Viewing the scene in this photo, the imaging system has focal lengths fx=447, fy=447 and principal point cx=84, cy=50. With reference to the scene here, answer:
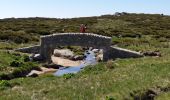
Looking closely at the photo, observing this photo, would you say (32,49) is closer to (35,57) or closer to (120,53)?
(35,57)

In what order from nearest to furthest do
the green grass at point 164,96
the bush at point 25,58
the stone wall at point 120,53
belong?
the green grass at point 164,96 → the bush at point 25,58 → the stone wall at point 120,53

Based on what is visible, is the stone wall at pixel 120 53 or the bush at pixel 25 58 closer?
the bush at pixel 25 58

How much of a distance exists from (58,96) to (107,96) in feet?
9.83

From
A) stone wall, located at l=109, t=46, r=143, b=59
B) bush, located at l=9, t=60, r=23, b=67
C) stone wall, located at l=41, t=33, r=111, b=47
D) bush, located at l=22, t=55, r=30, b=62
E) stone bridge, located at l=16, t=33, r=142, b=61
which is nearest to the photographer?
bush, located at l=9, t=60, r=23, b=67

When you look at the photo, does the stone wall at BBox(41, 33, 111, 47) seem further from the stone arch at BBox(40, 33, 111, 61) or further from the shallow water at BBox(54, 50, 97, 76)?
the shallow water at BBox(54, 50, 97, 76)

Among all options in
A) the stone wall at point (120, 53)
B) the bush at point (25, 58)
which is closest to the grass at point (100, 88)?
the bush at point (25, 58)

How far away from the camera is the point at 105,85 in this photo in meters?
30.4

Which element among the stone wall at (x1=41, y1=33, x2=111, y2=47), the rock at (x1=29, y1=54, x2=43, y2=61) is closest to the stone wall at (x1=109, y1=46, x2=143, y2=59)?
the stone wall at (x1=41, y1=33, x2=111, y2=47)

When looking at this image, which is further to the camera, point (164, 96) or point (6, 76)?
point (6, 76)

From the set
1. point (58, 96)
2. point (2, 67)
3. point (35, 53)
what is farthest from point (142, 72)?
point (35, 53)

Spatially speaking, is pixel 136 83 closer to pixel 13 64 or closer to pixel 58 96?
pixel 58 96

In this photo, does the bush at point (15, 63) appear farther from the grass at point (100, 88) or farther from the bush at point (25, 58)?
the grass at point (100, 88)

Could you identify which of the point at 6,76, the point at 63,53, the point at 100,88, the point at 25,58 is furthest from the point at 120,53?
the point at 100,88

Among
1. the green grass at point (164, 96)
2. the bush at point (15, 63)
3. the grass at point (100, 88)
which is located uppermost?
the grass at point (100, 88)
